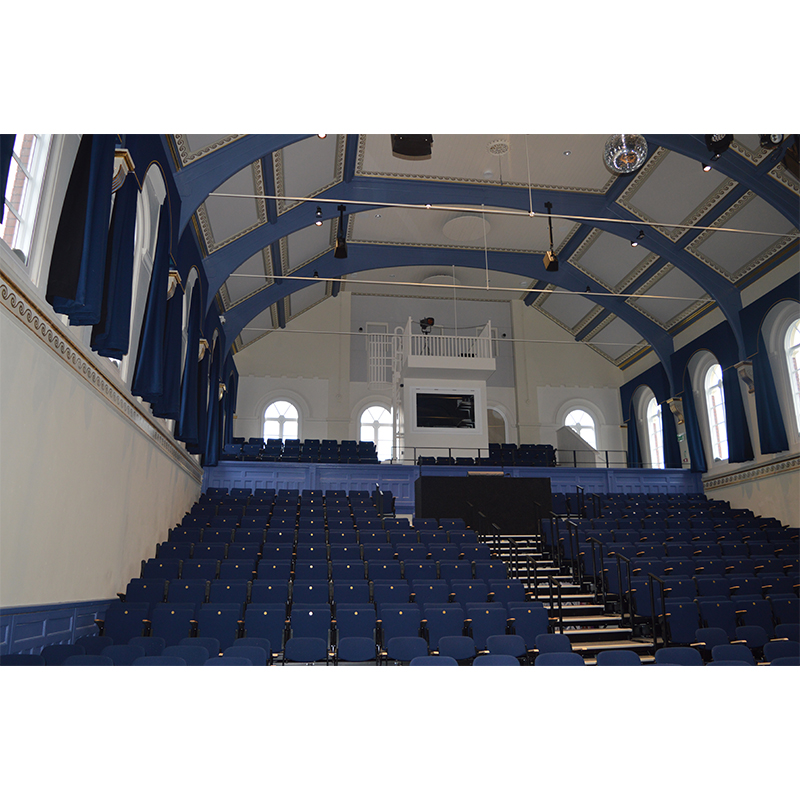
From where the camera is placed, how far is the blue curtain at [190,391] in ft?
32.3

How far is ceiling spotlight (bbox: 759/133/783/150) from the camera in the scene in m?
9.44

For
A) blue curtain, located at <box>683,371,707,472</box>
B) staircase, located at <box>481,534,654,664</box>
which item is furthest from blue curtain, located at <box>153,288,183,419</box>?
blue curtain, located at <box>683,371,707,472</box>

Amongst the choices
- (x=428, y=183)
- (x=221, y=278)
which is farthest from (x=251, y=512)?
(x=428, y=183)

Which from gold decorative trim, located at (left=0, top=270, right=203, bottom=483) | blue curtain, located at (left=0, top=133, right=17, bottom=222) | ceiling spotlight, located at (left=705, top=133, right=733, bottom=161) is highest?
ceiling spotlight, located at (left=705, top=133, right=733, bottom=161)

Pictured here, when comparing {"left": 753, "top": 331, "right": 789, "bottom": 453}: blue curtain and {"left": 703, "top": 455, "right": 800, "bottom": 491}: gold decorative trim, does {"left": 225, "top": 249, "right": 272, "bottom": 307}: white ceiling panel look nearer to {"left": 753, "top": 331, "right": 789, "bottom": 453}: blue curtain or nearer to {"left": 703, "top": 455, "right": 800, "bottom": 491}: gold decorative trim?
{"left": 753, "top": 331, "right": 789, "bottom": 453}: blue curtain

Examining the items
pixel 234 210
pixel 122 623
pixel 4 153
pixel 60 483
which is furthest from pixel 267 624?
pixel 234 210

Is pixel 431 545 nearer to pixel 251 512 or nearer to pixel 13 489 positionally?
pixel 251 512

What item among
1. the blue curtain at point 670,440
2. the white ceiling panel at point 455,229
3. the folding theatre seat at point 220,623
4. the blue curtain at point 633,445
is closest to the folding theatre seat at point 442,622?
the folding theatre seat at point 220,623

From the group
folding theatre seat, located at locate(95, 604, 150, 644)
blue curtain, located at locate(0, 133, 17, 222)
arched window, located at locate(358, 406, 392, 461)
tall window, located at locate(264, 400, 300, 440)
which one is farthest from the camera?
arched window, located at locate(358, 406, 392, 461)

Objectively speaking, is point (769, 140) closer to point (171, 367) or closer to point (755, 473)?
point (755, 473)

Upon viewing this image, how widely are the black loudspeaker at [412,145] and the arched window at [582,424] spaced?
453 inches

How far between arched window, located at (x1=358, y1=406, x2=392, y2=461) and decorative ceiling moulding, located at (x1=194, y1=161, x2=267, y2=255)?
9.00 meters

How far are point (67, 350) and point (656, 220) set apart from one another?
12.6m

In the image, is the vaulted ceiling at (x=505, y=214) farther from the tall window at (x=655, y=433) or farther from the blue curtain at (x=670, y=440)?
the tall window at (x=655, y=433)
